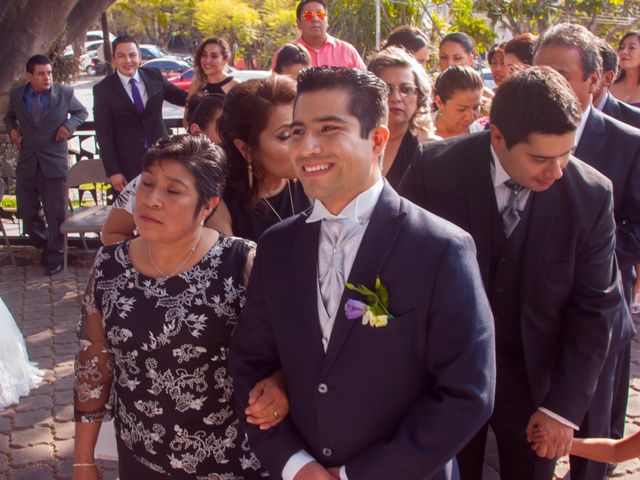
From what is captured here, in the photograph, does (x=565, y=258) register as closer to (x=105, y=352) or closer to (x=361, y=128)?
(x=361, y=128)

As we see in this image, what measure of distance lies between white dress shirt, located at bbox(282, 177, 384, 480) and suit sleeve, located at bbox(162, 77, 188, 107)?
19.5 feet

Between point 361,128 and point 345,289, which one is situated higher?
point 361,128

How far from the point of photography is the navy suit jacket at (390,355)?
1.89m

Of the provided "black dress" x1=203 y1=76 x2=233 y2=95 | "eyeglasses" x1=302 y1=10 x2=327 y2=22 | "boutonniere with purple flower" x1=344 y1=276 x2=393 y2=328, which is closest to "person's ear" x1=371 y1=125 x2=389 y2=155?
"boutonniere with purple flower" x1=344 y1=276 x2=393 y2=328

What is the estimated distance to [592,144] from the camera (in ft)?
10.1

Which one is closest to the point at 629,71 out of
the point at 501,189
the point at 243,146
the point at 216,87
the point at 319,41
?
the point at 319,41

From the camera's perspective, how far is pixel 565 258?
2516 millimetres

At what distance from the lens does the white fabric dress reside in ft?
15.9

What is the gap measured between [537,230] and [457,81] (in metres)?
2.47

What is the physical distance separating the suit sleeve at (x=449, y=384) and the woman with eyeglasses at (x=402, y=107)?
6.12 ft

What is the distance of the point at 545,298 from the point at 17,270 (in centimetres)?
697

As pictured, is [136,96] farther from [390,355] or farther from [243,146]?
[390,355]

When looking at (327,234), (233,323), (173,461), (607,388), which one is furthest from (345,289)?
(607,388)

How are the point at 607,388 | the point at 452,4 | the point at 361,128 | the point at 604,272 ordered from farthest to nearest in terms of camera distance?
1. the point at 452,4
2. the point at 607,388
3. the point at 604,272
4. the point at 361,128
